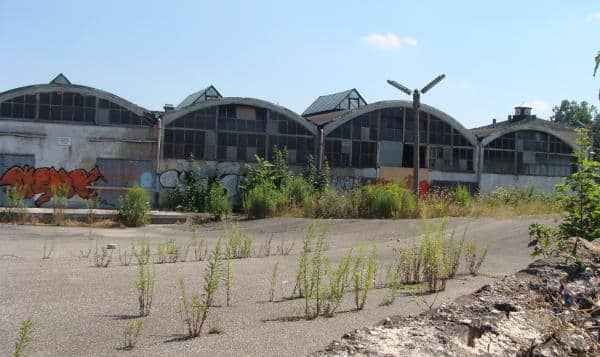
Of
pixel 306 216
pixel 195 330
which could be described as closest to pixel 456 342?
pixel 195 330

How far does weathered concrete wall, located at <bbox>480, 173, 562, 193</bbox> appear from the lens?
33562 mm

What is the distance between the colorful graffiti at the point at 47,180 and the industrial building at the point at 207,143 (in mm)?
43

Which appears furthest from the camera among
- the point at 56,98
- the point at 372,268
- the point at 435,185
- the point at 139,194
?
the point at 435,185

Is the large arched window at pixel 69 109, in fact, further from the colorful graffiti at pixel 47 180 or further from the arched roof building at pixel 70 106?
the colorful graffiti at pixel 47 180

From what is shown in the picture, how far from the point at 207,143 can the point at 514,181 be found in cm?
1781

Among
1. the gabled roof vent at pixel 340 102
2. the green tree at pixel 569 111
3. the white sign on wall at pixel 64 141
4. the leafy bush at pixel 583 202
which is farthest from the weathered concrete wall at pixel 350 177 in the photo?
the green tree at pixel 569 111

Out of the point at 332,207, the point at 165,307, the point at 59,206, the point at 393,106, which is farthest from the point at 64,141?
the point at 165,307

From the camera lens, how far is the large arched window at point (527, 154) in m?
34.0

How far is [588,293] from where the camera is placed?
615 cm

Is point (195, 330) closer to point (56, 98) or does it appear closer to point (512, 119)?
point (56, 98)

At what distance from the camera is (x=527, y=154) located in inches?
1372

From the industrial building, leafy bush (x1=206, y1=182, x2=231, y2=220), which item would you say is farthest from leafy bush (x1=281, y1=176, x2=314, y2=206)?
the industrial building

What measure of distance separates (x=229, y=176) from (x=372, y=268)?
809 inches

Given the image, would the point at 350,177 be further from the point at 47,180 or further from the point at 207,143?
the point at 47,180
